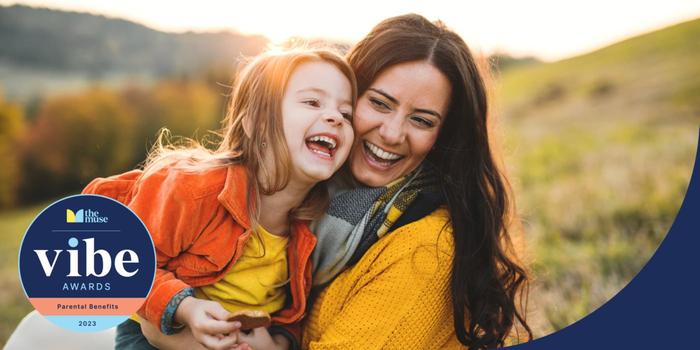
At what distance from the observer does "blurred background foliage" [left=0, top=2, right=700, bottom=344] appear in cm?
379

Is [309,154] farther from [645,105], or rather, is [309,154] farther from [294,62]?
[645,105]

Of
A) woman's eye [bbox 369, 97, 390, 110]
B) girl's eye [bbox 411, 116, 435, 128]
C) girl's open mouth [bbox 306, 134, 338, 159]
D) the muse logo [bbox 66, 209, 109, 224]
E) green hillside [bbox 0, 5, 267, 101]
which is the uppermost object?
woman's eye [bbox 369, 97, 390, 110]

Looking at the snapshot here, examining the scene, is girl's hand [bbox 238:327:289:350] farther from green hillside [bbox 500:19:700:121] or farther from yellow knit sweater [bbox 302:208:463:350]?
green hillside [bbox 500:19:700:121]

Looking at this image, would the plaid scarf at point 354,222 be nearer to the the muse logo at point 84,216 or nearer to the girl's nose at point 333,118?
the girl's nose at point 333,118

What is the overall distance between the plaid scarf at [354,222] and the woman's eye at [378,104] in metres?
0.22

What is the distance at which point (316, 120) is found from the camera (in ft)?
5.72

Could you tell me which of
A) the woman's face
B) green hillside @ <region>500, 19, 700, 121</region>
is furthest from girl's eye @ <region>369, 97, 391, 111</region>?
green hillside @ <region>500, 19, 700, 121</region>

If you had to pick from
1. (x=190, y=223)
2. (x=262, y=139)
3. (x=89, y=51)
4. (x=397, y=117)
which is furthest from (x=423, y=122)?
(x=89, y=51)

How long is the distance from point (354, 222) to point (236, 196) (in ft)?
1.11

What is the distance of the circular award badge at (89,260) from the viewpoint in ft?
5.65

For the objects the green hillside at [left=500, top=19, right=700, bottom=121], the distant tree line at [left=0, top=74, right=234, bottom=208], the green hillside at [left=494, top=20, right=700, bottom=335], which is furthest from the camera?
the green hillside at [left=500, top=19, right=700, bottom=121]

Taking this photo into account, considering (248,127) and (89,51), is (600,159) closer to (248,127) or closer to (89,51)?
(89,51)

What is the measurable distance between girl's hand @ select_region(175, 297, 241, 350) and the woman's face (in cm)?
57

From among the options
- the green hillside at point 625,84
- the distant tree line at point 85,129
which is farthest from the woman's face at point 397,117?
the green hillside at point 625,84
